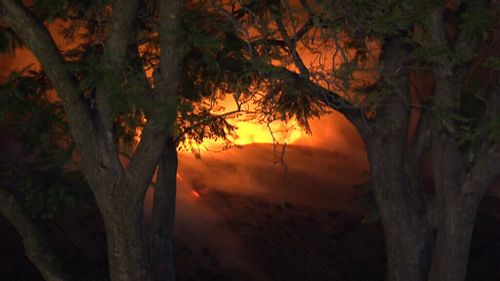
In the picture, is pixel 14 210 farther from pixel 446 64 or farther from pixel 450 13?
pixel 450 13

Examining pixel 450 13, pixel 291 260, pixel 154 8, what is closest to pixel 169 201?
pixel 154 8

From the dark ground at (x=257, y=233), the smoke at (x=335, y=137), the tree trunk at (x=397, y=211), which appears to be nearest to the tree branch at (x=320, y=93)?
the tree trunk at (x=397, y=211)

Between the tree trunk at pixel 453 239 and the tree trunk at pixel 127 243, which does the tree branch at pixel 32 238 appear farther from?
the tree trunk at pixel 453 239

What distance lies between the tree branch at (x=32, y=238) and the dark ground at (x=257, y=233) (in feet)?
8.04

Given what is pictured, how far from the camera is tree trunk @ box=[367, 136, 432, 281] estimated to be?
8445mm

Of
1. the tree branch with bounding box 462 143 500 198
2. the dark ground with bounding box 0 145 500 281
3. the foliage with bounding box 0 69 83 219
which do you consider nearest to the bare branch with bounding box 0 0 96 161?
the foliage with bounding box 0 69 83 219

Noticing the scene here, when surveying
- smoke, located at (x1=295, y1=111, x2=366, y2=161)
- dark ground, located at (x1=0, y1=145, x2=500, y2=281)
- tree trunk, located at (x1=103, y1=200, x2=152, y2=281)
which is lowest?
tree trunk, located at (x1=103, y1=200, x2=152, y2=281)

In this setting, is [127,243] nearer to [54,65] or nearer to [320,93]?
[54,65]

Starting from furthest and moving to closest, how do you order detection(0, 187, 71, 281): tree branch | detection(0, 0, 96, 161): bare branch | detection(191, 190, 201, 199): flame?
1. detection(191, 190, 201, 199): flame
2. detection(0, 187, 71, 281): tree branch
3. detection(0, 0, 96, 161): bare branch

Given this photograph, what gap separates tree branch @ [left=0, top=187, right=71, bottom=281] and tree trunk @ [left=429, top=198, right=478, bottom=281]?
4359 mm

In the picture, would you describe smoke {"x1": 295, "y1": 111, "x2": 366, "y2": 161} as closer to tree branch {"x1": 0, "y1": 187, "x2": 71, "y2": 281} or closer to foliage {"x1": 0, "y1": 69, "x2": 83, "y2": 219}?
foliage {"x1": 0, "y1": 69, "x2": 83, "y2": 219}

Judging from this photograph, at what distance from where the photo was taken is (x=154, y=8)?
28.0 feet

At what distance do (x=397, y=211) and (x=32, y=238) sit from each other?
170 inches

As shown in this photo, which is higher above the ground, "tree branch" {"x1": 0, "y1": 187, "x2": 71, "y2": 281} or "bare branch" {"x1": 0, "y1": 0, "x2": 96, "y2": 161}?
"bare branch" {"x1": 0, "y1": 0, "x2": 96, "y2": 161}
